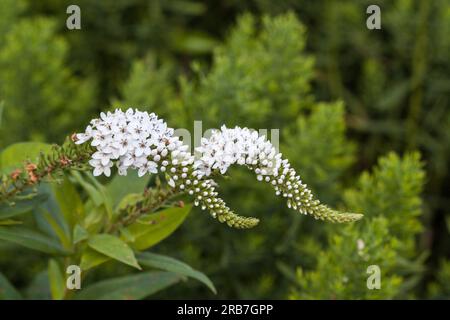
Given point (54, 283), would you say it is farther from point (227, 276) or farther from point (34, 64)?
point (34, 64)

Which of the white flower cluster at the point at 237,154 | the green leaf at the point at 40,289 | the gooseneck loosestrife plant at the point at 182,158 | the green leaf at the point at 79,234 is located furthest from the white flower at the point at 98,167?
the green leaf at the point at 40,289

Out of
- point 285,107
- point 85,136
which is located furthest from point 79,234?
point 285,107

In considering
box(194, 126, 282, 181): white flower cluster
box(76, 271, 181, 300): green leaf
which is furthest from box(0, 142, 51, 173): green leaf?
box(194, 126, 282, 181): white flower cluster

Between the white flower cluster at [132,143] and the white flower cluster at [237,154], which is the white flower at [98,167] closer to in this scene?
the white flower cluster at [132,143]

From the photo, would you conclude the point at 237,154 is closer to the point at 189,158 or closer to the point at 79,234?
the point at 189,158

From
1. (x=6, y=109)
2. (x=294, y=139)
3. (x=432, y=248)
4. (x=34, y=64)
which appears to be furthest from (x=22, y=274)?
(x=432, y=248)

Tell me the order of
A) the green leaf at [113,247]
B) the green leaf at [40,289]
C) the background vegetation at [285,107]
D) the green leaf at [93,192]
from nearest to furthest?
the green leaf at [113,247], the green leaf at [93,192], the green leaf at [40,289], the background vegetation at [285,107]
